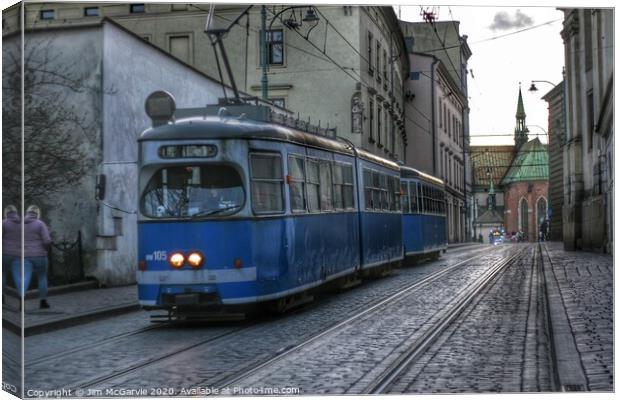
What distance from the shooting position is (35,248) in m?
8.47

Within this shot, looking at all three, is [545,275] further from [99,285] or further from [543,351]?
[99,285]

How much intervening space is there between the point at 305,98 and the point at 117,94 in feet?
5.67

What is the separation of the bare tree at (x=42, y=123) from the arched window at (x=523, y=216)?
4.38m

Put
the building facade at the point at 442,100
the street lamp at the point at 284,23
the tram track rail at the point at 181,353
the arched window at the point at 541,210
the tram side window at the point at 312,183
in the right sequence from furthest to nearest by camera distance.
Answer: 1. the tram side window at the point at 312,183
2. the arched window at the point at 541,210
3. the building facade at the point at 442,100
4. the street lamp at the point at 284,23
5. the tram track rail at the point at 181,353

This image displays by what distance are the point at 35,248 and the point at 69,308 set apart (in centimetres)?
131

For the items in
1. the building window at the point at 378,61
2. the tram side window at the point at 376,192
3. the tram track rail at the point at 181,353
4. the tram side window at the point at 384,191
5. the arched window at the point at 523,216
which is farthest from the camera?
the tram side window at the point at 376,192

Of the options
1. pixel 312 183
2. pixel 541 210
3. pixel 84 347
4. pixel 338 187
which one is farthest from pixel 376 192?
pixel 84 347

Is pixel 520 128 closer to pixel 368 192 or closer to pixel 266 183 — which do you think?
pixel 266 183

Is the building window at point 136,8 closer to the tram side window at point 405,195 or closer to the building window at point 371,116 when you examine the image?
the building window at point 371,116

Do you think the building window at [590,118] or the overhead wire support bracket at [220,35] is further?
the building window at [590,118]

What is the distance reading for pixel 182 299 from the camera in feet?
34.2

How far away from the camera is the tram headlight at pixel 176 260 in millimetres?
10469

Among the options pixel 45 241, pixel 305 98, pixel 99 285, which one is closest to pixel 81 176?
pixel 45 241

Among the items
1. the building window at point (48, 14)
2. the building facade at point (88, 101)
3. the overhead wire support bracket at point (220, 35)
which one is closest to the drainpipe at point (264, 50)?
the overhead wire support bracket at point (220, 35)
